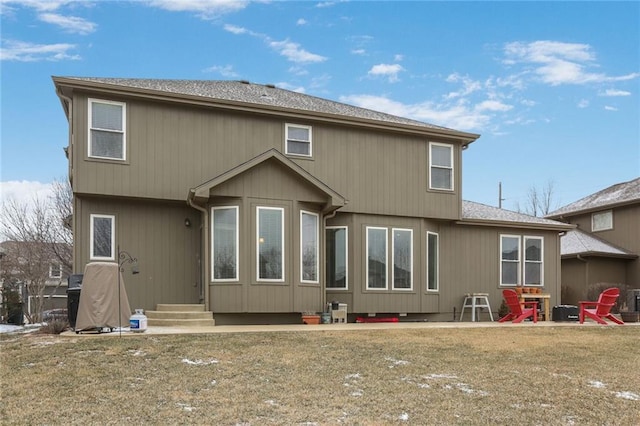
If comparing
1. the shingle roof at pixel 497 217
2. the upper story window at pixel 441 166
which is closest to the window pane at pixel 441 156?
the upper story window at pixel 441 166

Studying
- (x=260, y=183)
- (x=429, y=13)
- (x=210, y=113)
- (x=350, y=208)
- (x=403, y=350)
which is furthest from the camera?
(x=429, y=13)

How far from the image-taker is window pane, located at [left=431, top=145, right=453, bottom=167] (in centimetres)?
1770

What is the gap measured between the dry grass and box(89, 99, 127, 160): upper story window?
4.72 metres

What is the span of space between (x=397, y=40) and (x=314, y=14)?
11.7 ft

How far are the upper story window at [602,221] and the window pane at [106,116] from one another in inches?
781

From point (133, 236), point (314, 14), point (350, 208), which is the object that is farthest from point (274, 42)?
point (133, 236)

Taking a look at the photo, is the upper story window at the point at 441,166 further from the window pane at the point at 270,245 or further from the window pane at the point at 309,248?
the window pane at the point at 270,245

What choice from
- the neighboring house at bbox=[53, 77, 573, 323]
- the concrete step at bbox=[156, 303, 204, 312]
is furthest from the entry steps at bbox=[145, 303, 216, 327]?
the neighboring house at bbox=[53, 77, 573, 323]

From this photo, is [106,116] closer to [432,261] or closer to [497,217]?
[432,261]

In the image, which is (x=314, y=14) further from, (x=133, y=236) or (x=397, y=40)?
(x=133, y=236)

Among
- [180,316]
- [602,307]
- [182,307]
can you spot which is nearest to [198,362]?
[180,316]

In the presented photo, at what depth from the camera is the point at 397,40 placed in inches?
827

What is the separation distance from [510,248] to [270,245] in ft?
27.4

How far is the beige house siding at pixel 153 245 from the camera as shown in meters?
14.3
